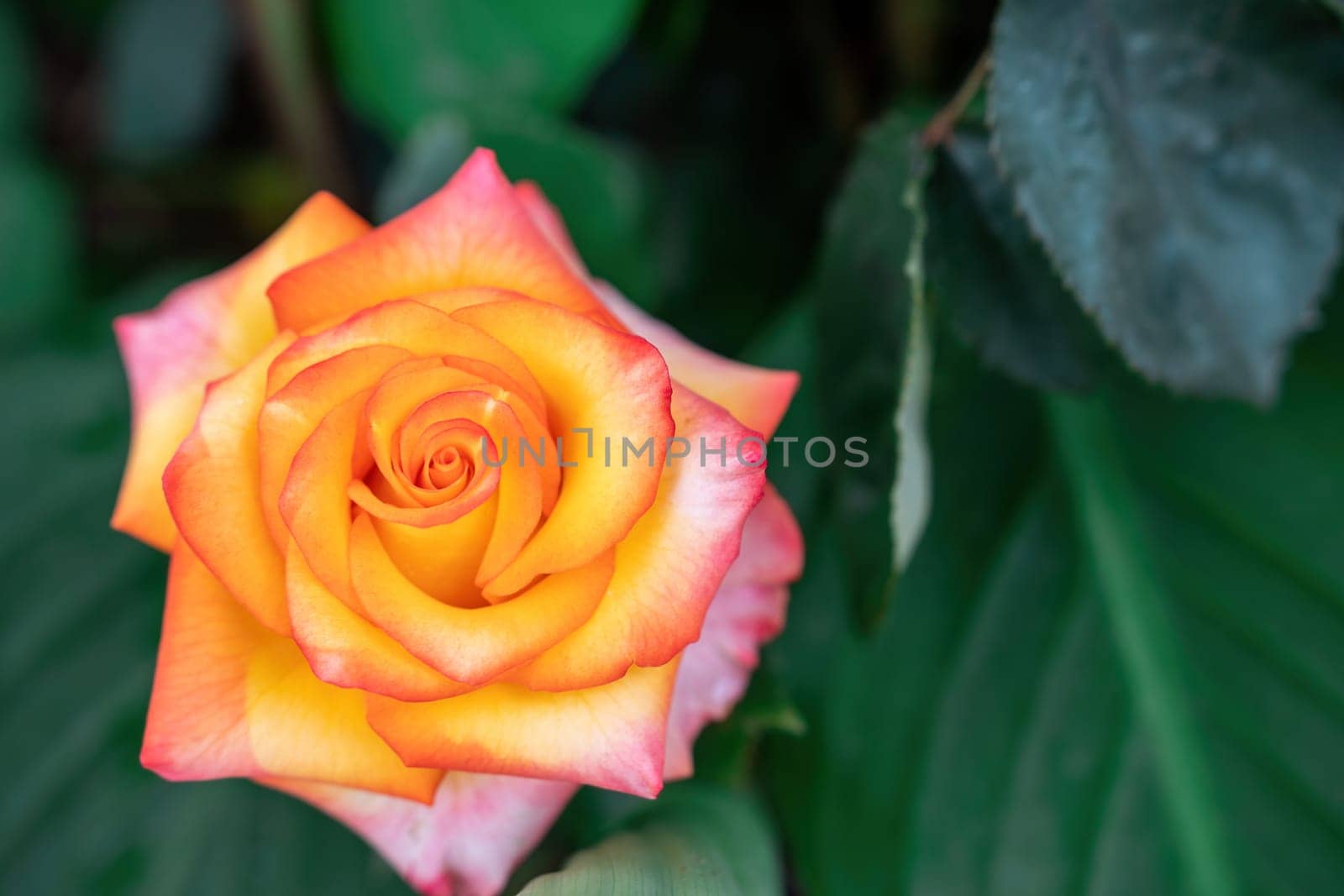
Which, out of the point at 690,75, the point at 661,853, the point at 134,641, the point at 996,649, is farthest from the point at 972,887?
the point at 690,75

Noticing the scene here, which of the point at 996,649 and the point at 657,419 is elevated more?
the point at 657,419

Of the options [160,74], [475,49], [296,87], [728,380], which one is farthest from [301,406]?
[160,74]

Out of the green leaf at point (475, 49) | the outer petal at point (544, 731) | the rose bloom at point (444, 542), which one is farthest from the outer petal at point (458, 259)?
the green leaf at point (475, 49)

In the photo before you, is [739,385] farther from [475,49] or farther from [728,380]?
[475,49]

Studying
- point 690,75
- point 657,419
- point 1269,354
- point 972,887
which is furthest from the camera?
point 690,75

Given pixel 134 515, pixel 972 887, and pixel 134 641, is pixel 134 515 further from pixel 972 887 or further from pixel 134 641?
pixel 972 887

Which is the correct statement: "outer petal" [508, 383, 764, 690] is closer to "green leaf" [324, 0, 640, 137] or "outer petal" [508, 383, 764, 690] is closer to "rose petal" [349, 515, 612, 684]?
"rose petal" [349, 515, 612, 684]
